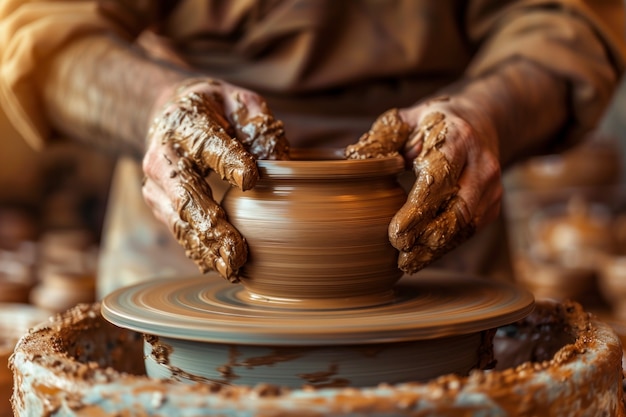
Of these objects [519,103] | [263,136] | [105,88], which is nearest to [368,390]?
[263,136]

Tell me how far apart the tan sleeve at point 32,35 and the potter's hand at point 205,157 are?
58cm

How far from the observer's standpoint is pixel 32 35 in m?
1.61

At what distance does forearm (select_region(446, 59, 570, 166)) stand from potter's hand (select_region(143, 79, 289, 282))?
0.40 meters

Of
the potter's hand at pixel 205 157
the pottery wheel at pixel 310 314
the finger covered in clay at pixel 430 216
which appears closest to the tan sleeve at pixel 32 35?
the potter's hand at pixel 205 157

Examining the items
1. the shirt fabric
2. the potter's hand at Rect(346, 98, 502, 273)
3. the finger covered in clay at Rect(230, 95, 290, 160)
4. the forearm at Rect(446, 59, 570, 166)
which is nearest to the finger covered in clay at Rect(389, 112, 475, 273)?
the potter's hand at Rect(346, 98, 502, 273)

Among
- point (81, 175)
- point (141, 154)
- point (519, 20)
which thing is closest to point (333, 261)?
point (141, 154)

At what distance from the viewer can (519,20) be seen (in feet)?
5.69

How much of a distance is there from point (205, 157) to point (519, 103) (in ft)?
2.42

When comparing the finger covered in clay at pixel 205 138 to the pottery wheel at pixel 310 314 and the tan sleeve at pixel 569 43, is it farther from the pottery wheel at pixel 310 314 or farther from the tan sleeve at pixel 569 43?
the tan sleeve at pixel 569 43

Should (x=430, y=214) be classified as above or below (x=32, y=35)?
below

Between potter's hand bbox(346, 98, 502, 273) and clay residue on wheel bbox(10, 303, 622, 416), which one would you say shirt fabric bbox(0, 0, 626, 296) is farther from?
clay residue on wheel bbox(10, 303, 622, 416)

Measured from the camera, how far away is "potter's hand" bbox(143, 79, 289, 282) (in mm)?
1010

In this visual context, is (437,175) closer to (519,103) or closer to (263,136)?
(263,136)

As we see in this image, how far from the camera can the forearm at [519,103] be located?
146 cm
